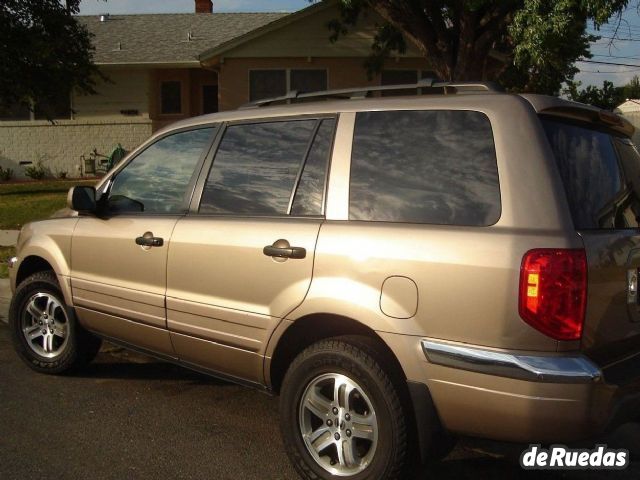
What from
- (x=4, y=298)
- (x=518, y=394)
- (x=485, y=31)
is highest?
(x=485, y=31)

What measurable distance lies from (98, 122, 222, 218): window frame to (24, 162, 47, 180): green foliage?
694 inches

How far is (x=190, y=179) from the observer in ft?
13.7

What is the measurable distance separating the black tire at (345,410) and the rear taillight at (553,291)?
73cm

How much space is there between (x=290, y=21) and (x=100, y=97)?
707 centimetres

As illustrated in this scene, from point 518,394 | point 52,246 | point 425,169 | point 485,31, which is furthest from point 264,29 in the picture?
point 518,394

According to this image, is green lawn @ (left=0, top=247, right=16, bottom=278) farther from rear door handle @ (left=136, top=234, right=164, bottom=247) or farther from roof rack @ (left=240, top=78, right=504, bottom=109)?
roof rack @ (left=240, top=78, right=504, bottom=109)

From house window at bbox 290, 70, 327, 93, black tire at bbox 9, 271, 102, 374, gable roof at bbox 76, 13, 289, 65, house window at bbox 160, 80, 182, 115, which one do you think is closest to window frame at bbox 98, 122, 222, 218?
black tire at bbox 9, 271, 102, 374

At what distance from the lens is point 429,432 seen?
9.64 feet

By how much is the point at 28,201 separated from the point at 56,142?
706 cm

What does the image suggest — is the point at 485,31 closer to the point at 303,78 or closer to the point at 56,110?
the point at 303,78

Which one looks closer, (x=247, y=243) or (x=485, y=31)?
(x=247, y=243)

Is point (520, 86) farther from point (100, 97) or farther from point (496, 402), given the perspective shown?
point (496, 402)

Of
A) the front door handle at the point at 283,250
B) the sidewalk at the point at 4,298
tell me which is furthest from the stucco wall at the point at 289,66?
the front door handle at the point at 283,250

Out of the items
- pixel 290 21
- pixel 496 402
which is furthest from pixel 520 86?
pixel 496 402
